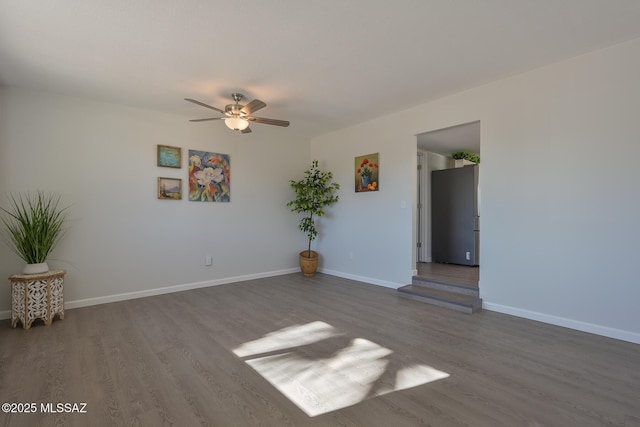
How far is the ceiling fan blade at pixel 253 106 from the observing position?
3.22 metres

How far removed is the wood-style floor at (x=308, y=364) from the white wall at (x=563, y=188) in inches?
12.3

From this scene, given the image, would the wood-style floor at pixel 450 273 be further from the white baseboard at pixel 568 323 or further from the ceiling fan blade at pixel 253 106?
the ceiling fan blade at pixel 253 106

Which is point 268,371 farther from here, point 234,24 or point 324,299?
point 234,24

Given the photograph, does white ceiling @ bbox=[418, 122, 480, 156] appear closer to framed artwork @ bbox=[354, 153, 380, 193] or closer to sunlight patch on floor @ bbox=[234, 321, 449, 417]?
framed artwork @ bbox=[354, 153, 380, 193]

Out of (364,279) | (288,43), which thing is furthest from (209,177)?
(364,279)

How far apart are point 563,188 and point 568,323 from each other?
1335mm

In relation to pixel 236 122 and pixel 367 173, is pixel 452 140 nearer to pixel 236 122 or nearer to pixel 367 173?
pixel 367 173

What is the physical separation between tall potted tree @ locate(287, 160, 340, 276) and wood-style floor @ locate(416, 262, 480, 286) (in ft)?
6.34

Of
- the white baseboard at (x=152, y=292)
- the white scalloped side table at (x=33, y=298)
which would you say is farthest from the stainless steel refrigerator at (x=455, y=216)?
the white scalloped side table at (x=33, y=298)

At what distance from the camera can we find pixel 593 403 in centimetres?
182

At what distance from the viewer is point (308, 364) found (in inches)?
91.3

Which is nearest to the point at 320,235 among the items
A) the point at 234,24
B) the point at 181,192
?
the point at 181,192

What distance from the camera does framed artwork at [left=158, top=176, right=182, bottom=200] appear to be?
14.2ft

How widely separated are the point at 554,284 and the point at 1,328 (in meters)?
5.61
